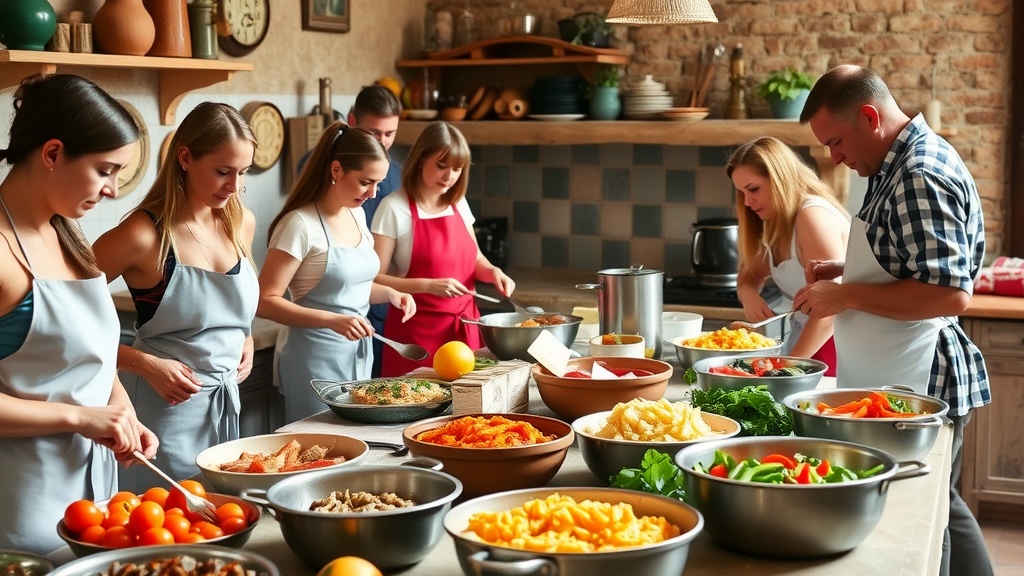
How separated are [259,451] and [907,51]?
12.8ft

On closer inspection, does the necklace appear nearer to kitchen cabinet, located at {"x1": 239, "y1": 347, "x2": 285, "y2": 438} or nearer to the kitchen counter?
the kitchen counter

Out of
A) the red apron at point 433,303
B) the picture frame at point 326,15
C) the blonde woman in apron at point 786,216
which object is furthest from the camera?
the picture frame at point 326,15

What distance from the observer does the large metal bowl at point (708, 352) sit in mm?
2820

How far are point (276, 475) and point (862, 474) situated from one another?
0.97m

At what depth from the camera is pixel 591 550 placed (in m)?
1.42

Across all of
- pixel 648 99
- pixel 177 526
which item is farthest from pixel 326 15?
pixel 177 526

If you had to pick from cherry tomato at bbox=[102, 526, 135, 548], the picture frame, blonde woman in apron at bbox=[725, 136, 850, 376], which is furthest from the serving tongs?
the picture frame

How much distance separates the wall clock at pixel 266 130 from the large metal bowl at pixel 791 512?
11.5 feet

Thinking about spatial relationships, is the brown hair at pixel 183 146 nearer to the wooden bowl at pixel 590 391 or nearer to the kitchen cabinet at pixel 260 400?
the wooden bowl at pixel 590 391

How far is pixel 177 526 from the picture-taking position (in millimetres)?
1596

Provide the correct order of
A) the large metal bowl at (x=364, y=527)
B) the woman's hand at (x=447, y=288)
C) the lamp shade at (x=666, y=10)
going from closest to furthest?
1. the large metal bowl at (x=364, y=527)
2. the lamp shade at (x=666, y=10)
3. the woman's hand at (x=447, y=288)

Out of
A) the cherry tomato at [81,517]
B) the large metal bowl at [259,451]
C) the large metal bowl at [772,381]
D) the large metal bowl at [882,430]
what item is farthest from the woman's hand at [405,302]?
the cherry tomato at [81,517]

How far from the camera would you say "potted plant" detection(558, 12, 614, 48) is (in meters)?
5.28

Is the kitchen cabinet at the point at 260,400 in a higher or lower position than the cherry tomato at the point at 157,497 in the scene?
lower
